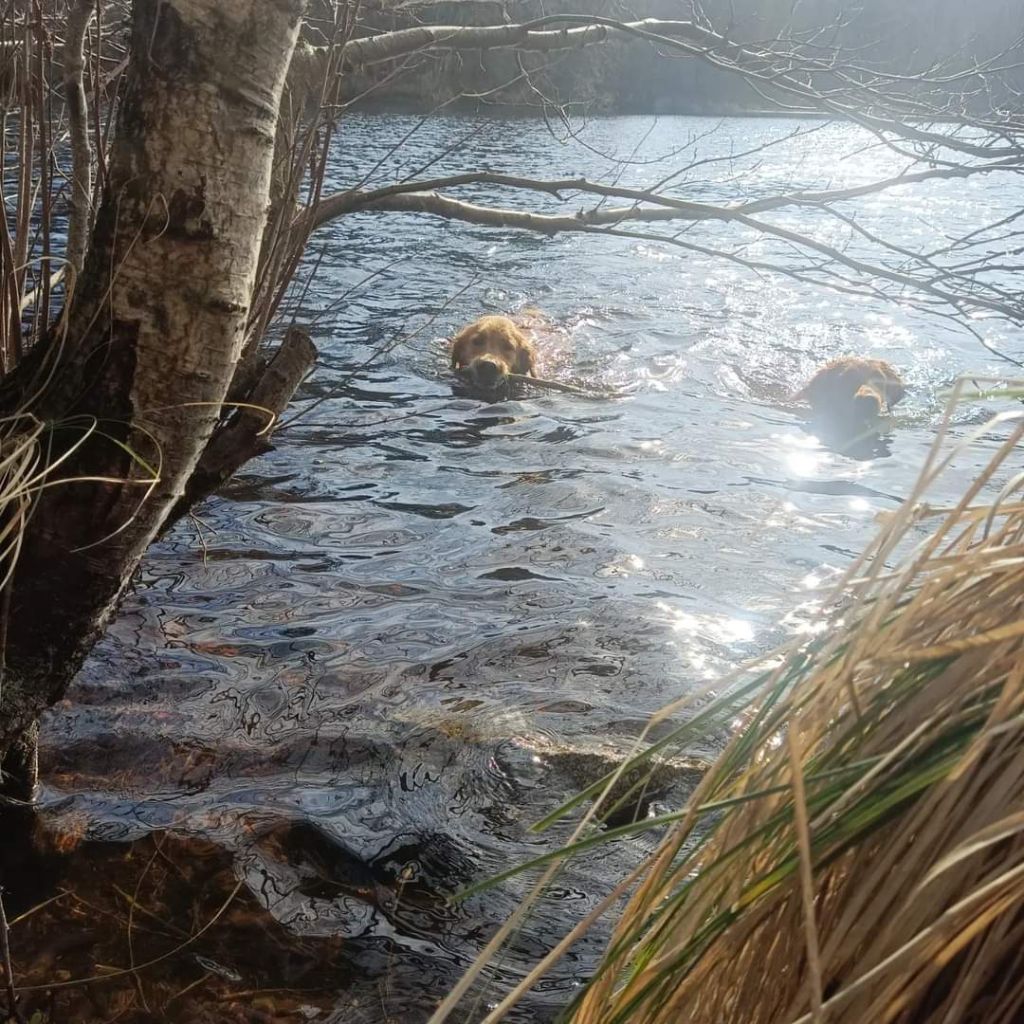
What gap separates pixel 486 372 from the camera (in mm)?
8422

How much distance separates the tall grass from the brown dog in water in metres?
7.67

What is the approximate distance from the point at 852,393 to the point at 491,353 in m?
3.05

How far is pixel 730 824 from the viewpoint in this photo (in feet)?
3.11

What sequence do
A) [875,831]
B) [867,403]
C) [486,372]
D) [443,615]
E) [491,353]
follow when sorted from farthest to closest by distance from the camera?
[491,353] → [486,372] → [867,403] → [443,615] → [875,831]

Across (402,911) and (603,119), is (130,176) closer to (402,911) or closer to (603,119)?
(402,911)

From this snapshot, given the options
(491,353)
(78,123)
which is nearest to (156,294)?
(78,123)

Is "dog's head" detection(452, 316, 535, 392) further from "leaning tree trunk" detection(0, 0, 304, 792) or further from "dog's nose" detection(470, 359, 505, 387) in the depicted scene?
"leaning tree trunk" detection(0, 0, 304, 792)

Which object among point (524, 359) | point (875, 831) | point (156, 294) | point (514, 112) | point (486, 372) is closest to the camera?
point (875, 831)

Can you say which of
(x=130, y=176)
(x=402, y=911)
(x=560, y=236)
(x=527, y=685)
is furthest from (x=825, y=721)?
(x=560, y=236)

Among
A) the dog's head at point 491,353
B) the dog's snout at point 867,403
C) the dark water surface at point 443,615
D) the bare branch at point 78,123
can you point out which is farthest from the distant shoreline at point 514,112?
the dog's snout at point 867,403

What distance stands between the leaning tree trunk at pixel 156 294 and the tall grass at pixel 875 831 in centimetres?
155

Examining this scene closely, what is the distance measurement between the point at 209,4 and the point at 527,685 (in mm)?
2767

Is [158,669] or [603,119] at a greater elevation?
[603,119]

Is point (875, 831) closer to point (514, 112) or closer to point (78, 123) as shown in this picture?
point (78, 123)
